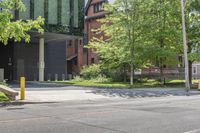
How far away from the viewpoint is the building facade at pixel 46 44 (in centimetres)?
3919

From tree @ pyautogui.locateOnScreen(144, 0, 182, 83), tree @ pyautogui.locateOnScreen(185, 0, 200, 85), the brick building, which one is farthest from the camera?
the brick building

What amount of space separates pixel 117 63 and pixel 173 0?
902cm

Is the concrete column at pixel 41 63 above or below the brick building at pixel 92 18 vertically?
below

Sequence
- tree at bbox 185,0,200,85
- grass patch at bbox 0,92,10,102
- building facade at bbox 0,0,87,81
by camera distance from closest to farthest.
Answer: grass patch at bbox 0,92,10,102, tree at bbox 185,0,200,85, building facade at bbox 0,0,87,81

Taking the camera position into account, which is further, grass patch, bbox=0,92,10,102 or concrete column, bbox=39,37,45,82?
concrete column, bbox=39,37,45,82

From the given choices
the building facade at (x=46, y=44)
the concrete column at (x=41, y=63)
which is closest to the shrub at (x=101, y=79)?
the building facade at (x=46, y=44)

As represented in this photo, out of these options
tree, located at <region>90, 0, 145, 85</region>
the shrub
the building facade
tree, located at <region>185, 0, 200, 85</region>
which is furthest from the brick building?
tree, located at <region>185, 0, 200, 85</region>

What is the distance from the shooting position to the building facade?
129 feet

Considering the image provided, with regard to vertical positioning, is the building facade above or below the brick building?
below

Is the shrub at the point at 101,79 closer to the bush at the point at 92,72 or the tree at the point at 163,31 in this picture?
the bush at the point at 92,72

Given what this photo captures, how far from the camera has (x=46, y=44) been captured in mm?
47344

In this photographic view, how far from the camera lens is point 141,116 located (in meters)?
12.5

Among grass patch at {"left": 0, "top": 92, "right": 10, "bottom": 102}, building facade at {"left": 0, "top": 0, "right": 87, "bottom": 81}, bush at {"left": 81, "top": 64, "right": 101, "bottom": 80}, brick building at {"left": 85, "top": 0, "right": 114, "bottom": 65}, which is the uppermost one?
brick building at {"left": 85, "top": 0, "right": 114, "bottom": 65}

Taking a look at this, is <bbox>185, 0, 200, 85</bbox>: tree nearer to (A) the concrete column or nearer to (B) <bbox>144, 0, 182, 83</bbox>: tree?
(B) <bbox>144, 0, 182, 83</bbox>: tree
